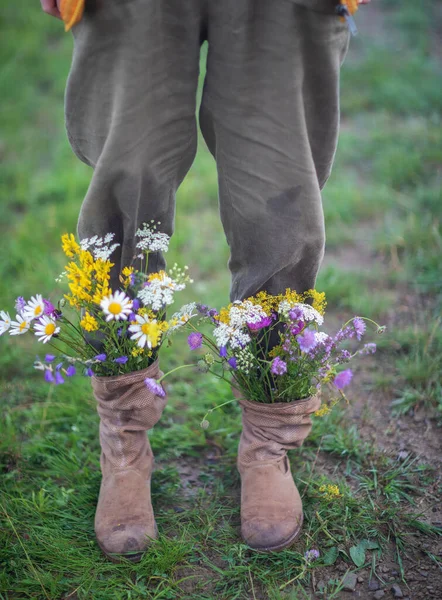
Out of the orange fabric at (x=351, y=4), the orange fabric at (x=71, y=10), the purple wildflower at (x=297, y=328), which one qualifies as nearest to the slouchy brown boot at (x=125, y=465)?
the purple wildflower at (x=297, y=328)

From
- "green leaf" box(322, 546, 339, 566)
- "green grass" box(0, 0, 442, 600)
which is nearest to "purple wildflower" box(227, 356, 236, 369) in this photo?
"green grass" box(0, 0, 442, 600)

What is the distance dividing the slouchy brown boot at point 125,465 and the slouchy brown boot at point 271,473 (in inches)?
10.5

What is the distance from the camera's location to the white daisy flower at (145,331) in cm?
135

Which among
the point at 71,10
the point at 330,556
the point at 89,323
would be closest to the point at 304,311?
the point at 89,323

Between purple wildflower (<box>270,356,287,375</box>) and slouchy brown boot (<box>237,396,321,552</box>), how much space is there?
14 centimetres

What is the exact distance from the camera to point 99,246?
4.97ft

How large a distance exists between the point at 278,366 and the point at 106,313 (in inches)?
17.5

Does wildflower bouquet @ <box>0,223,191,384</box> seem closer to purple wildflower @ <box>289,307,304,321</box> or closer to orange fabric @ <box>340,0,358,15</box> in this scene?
purple wildflower @ <box>289,307,304,321</box>

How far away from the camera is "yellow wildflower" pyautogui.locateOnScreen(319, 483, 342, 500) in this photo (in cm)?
160

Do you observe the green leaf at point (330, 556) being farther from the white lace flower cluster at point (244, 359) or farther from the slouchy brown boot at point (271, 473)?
the white lace flower cluster at point (244, 359)

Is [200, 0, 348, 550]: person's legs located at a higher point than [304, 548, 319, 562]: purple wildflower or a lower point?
higher

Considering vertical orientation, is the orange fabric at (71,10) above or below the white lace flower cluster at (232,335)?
above

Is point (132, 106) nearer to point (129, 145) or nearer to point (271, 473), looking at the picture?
point (129, 145)

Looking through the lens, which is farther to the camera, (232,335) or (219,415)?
(219,415)
